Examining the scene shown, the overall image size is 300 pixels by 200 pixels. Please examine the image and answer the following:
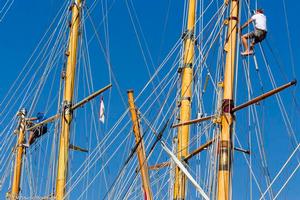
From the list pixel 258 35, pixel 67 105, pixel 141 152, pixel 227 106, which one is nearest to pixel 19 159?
pixel 67 105

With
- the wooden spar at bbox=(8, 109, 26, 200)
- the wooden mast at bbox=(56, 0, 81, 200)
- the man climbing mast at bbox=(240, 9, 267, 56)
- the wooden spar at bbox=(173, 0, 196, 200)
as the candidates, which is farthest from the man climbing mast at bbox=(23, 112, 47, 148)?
the man climbing mast at bbox=(240, 9, 267, 56)

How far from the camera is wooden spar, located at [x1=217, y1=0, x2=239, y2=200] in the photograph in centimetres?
2148

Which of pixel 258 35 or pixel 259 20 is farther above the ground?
pixel 259 20

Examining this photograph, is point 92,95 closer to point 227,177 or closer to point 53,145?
point 53,145

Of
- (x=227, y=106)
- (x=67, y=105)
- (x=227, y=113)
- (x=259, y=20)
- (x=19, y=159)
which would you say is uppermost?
(x=259, y=20)

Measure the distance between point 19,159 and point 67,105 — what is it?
37.8ft

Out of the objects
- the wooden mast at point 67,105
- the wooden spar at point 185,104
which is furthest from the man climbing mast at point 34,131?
the wooden spar at point 185,104

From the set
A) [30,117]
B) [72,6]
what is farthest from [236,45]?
[30,117]

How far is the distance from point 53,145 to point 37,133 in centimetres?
1101

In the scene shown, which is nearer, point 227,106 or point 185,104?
point 227,106

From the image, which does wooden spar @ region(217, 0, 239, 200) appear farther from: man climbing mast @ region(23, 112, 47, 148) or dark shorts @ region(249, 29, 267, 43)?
man climbing mast @ region(23, 112, 47, 148)

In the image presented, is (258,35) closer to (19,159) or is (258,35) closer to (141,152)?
(141,152)

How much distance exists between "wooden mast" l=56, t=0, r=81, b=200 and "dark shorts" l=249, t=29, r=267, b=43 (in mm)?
11552

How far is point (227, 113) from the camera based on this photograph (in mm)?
22859
